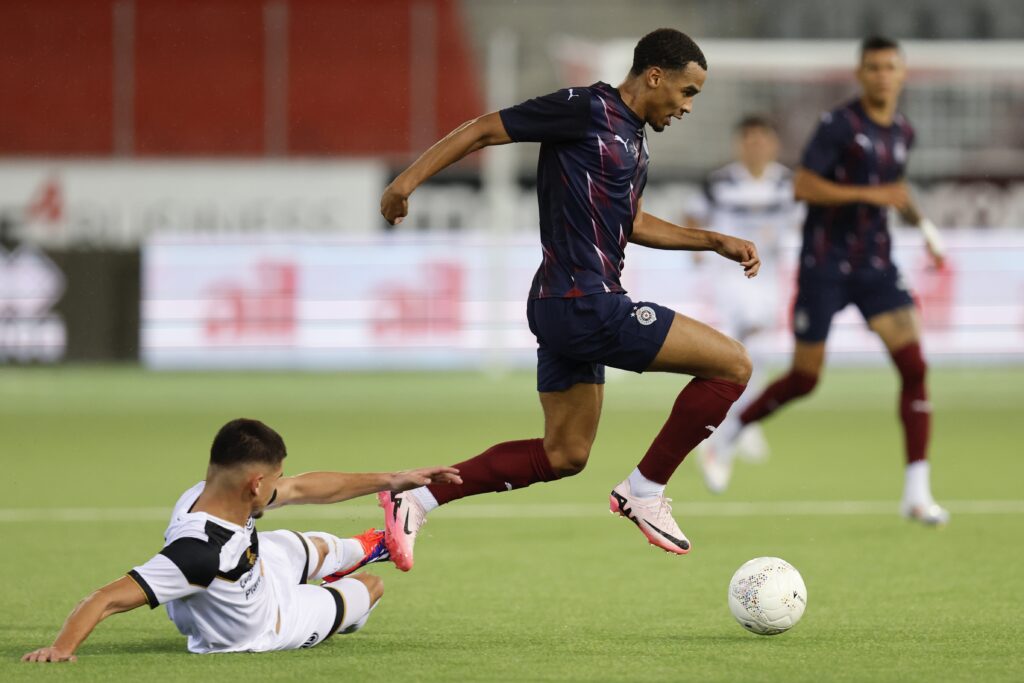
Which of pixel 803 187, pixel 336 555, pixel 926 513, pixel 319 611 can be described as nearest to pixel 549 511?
pixel 926 513

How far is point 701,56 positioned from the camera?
5781 mm

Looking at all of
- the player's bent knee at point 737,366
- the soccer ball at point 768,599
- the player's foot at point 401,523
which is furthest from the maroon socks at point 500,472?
the soccer ball at point 768,599

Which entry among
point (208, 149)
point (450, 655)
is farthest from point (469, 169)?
point (450, 655)

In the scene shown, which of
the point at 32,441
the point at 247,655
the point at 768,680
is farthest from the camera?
the point at 32,441

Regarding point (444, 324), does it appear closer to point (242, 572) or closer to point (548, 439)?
point (548, 439)

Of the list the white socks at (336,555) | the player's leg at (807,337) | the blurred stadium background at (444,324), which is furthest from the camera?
the player's leg at (807,337)

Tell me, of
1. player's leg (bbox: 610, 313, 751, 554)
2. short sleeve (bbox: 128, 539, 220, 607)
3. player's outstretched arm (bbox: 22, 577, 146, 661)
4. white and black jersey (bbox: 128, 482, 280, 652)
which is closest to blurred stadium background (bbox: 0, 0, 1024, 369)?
player's leg (bbox: 610, 313, 751, 554)

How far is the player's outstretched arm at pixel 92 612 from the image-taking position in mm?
4930

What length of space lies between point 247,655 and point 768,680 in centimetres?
162

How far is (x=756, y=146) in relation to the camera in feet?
40.7

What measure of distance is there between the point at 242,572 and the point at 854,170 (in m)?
4.54

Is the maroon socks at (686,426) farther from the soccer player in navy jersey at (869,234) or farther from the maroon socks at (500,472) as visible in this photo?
the soccer player in navy jersey at (869,234)

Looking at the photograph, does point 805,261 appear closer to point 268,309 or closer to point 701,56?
point 701,56

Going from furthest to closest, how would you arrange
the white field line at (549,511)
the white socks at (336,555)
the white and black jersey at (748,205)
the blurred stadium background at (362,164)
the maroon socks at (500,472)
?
the blurred stadium background at (362,164)
the white and black jersey at (748,205)
the white field line at (549,511)
the maroon socks at (500,472)
the white socks at (336,555)
